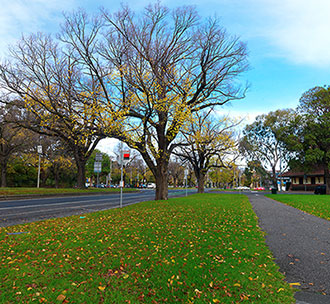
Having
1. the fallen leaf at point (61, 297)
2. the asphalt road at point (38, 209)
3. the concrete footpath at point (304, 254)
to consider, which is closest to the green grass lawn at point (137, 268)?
the fallen leaf at point (61, 297)

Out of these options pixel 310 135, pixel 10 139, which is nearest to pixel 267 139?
pixel 310 135

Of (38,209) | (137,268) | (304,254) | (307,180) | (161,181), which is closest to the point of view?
(137,268)

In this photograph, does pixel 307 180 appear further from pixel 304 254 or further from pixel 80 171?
pixel 304 254

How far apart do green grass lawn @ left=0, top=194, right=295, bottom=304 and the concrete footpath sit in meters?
0.26

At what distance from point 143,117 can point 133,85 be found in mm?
2042

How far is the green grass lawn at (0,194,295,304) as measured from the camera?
3.43 m

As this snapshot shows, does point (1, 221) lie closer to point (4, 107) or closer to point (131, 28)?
point (131, 28)

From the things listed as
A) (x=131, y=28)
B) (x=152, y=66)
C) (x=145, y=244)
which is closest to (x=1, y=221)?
(x=145, y=244)

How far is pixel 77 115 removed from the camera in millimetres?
14500

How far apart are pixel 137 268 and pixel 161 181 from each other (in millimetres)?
14233

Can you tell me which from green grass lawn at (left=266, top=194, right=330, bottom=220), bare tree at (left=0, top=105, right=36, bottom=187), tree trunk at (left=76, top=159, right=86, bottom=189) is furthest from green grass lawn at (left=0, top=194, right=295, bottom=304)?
bare tree at (left=0, top=105, right=36, bottom=187)

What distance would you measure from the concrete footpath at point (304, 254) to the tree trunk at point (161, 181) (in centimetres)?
989

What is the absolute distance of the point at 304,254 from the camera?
5.45 meters

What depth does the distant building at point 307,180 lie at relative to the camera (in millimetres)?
54344
